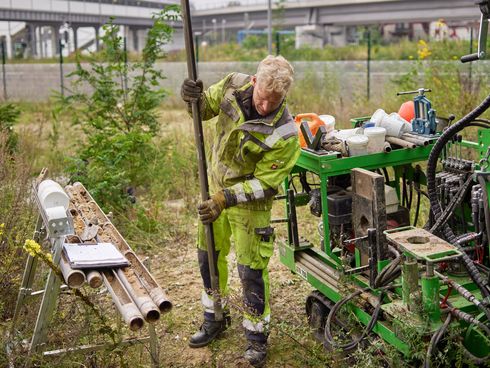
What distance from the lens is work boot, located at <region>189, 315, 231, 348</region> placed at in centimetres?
464

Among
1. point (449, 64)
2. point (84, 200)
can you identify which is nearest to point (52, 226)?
point (84, 200)

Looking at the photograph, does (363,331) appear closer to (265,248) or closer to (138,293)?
(265,248)

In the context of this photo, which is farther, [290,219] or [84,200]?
[290,219]

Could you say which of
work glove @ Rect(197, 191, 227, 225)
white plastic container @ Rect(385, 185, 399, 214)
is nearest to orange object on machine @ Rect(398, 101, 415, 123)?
white plastic container @ Rect(385, 185, 399, 214)

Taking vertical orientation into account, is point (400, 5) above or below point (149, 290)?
above

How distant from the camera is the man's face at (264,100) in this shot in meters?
4.01

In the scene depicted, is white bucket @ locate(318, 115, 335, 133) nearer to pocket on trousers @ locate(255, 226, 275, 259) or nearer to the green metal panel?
pocket on trousers @ locate(255, 226, 275, 259)

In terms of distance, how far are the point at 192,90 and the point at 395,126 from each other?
1.42 m

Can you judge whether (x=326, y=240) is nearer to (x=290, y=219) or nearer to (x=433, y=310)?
(x=290, y=219)

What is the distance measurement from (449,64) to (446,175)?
282 inches

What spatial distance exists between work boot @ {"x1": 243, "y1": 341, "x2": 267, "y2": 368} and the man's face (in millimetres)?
1552

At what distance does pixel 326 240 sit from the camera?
434 cm

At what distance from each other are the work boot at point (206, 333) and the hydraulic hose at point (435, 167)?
5.72ft

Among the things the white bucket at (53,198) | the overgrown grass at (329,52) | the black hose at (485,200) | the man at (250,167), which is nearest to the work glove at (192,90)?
the man at (250,167)
